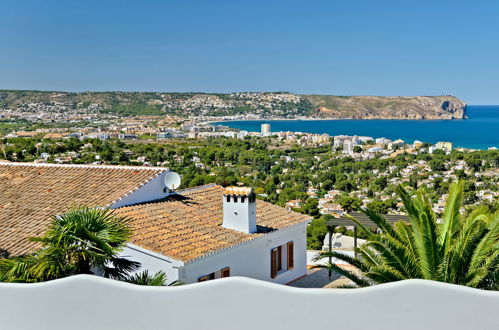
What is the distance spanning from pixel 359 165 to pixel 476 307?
6347cm

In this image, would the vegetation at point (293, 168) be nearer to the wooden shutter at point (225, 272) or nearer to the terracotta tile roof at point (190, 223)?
the terracotta tile roof at point (190, 223)

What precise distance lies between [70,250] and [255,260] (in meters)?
5.39

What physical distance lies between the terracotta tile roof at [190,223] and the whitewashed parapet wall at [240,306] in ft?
15.4

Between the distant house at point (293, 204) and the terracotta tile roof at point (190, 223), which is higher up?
the terracotta tile roof at point (190, 223)

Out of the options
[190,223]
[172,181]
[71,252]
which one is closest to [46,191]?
[172,181]

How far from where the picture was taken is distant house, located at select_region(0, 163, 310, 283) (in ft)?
29.6

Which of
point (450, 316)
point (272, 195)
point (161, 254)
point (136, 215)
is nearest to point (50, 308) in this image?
point (450, 316)

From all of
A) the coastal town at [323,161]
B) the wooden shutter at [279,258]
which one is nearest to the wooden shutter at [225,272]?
the wooden shutter at [279,258]

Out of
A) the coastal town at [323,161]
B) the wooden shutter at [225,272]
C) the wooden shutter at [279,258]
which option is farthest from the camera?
the coastal town at [323,161]

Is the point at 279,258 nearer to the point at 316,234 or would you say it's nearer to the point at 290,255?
the point at 290,255

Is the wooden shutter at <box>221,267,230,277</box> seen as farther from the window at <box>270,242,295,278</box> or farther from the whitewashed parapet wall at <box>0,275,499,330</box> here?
the whitewashed parapet wall at <box>0,275,499,330</box>

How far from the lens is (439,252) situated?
243 inches

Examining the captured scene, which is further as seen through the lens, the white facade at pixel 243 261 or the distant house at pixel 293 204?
the distant house at pixel 293 204

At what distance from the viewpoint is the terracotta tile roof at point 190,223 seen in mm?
9102
